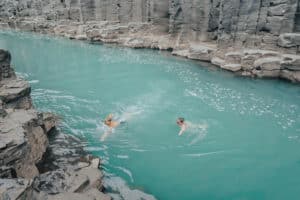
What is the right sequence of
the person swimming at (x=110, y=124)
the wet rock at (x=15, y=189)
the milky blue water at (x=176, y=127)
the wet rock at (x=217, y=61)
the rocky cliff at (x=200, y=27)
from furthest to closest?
the wet rock at (x=217, y=61)
the rocky cliff at (x=200, y=27)
the person swimming at (x=110, y=124)
the milky blue water at (x=176, y=127)
the wet rock at (x=15, y=189)

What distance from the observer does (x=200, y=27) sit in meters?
26.3

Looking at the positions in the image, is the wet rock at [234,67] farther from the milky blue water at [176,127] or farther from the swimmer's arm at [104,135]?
the swimmer's arm at [104,135]

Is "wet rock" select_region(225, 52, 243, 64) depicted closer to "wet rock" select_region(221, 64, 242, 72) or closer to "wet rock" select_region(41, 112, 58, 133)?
"wet rock" select_region(221, 64, 242, 72)

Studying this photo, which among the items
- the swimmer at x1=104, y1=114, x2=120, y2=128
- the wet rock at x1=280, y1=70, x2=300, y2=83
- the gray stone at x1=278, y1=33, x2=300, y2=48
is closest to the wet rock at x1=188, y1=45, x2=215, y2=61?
the gray stone at x1=278, y1=33, x2=300, y2=48

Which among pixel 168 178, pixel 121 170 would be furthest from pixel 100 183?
pixel 168 178

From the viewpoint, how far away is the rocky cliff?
19.0 m

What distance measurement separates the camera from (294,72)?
58.1ft

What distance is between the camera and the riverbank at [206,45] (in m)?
18.4

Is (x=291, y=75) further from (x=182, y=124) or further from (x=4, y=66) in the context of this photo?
(x=4, y=66)

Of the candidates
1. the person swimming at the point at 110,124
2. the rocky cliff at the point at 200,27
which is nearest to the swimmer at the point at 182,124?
the person swimming at the point at 110,124

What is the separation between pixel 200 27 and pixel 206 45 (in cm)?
216

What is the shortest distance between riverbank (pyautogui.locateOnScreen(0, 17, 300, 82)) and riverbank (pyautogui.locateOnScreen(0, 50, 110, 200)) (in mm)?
13268

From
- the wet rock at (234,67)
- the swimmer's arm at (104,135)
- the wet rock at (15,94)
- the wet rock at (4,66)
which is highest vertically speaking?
the wet rock at (4,66)

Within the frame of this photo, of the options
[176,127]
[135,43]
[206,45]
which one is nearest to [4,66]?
[176,127]
